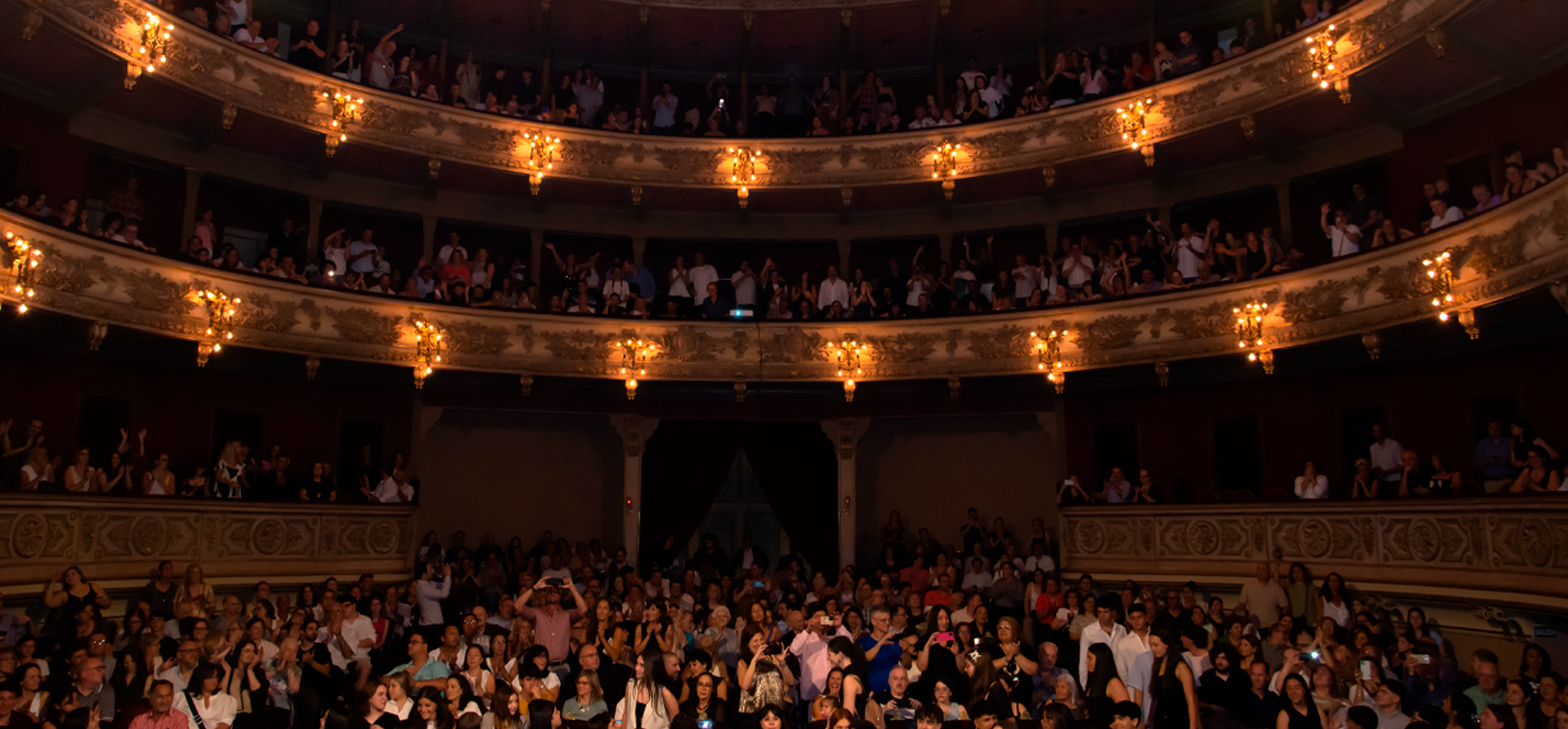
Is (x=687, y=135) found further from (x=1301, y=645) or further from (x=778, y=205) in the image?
(x=1301, y=645)

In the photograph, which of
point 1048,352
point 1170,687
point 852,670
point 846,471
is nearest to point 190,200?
point 846,471

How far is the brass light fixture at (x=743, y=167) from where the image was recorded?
2048 cm

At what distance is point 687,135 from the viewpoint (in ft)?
67.3

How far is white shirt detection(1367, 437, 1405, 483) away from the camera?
15180 millimetres

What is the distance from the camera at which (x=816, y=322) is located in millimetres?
19469

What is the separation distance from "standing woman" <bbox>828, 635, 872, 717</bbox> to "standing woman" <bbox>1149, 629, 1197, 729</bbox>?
8.49 feet

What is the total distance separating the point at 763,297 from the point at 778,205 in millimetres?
2014

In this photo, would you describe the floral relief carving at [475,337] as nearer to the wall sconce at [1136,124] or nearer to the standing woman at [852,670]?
the standing woman at [852,670]

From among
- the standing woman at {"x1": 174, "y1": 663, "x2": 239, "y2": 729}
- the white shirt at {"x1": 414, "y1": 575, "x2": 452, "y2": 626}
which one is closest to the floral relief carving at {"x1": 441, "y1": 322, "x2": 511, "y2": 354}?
the white shirt at {"x1": 414, "y1": 575, "x2": 452, "y2": 626}

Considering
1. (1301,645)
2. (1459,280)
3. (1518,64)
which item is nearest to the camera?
(1301,645)

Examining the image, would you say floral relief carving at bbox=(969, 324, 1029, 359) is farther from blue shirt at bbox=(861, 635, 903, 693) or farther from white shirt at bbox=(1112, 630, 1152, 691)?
blue shirt at bbox=(861, 635, 903, 693)

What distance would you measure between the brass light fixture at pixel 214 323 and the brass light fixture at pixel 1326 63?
16.4m

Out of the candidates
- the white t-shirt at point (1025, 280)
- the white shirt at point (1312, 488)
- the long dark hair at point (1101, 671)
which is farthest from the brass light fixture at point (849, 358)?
the long dark hair at point (1101, 671)

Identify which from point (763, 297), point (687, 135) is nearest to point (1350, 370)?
point (763, 297)
